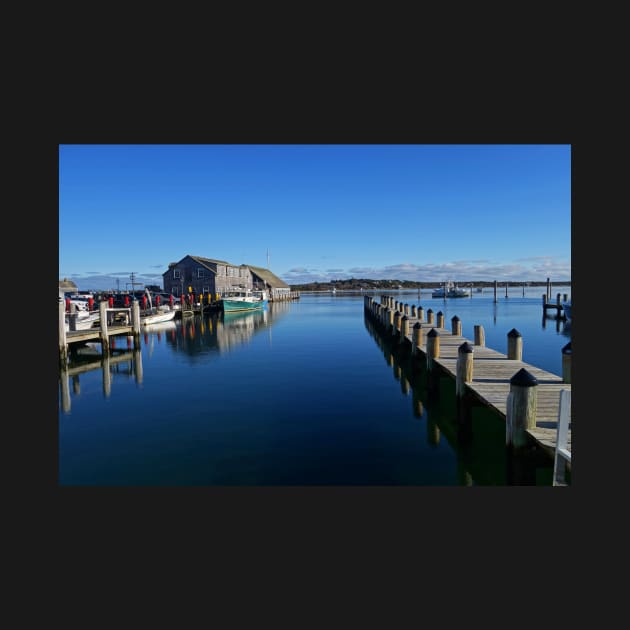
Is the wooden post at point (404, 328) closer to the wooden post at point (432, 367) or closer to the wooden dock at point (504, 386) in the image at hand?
the wooden dock at point (504, 386)

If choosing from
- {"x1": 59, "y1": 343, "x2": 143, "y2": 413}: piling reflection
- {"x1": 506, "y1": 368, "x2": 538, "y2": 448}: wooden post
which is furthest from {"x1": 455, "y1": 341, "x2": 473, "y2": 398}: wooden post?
{"x1": 59, "y1": 343, "x2": 143, "y2": 413}: piling reflection

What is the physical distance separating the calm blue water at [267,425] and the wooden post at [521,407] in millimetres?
702

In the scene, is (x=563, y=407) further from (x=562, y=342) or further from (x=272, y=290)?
(x=272, y=290)

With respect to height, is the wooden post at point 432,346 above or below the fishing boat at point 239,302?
below

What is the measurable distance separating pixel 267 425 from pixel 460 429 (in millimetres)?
4959

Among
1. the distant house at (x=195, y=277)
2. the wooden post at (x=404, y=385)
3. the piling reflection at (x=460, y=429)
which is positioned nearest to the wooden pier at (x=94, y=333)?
the wooden post at (x=404, y=385)

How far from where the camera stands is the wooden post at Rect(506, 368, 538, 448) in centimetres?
636

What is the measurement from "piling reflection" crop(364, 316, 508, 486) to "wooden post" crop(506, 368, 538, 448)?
3.49 ft

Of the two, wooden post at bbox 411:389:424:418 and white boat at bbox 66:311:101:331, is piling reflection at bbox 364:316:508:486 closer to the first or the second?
wooden post at bbox 411:389:424:418

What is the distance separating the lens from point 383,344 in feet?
85.6

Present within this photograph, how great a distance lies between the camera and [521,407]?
644 cm

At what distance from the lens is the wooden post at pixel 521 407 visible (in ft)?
20.9

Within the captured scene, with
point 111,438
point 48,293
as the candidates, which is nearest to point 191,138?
point 48,293

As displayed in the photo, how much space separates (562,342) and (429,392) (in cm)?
1746
